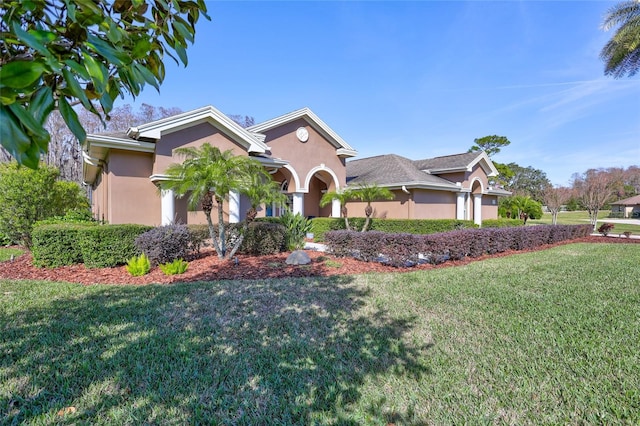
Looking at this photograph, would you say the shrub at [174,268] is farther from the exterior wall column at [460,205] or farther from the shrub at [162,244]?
the exterior wall column at [460,205]

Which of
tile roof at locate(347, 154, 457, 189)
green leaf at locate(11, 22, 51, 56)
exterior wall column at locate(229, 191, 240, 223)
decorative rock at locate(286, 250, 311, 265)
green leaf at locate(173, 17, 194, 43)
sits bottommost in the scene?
decorative rock at locate(286, 250, 311, 265)

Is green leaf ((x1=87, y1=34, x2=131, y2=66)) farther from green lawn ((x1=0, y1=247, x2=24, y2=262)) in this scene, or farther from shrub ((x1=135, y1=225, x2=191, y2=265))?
green lawn ((x1=0, y1=247, x2=24, y2=262))

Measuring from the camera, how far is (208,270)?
8625 millimetres

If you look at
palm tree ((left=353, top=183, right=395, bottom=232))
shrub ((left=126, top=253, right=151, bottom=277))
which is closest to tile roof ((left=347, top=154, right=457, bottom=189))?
palm tree ((left=353, top=183, right=395, bottom=232))

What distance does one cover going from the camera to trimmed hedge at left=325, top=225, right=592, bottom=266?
971cm

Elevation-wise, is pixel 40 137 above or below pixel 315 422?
above

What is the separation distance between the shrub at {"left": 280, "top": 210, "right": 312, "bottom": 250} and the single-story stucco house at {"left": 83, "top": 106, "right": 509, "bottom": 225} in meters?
2.43

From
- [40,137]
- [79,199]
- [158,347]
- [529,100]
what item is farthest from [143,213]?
[529,100]

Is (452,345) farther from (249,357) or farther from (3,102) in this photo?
(3,102)

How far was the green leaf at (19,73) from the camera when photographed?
0.95m

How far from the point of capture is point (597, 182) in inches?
1098

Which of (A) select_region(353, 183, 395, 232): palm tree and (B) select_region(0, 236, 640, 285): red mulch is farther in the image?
(A) select_region(353, 183, 395, 232): palm tree

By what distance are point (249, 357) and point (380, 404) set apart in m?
1.70

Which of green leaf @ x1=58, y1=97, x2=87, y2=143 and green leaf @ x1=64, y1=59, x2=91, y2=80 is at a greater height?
green leaf @ x1=64, y1=59, x2=91, y2=80
